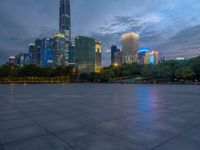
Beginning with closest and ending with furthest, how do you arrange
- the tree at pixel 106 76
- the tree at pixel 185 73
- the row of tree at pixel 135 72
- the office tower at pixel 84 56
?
the tree at pixel 185 73 → the row of tree at pixel 135 72 → the tree at pixel 106 76 → the office tower at pixel 84 56

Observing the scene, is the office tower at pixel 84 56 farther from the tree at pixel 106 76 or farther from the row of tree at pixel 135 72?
the tree at pixel 106 76

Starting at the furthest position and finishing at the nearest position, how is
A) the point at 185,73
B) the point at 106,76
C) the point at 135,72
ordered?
the point at 135,72
the point at 106,76
the point at 185,73

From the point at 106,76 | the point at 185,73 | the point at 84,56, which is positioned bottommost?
the point at 106,76

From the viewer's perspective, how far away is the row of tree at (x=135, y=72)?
71688 mm

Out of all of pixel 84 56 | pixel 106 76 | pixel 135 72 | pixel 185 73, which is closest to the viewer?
pixel 185 73

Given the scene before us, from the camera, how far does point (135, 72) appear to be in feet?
379

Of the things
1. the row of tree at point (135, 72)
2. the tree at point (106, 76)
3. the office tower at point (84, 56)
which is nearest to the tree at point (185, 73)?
the row of tree at point (135, 72)

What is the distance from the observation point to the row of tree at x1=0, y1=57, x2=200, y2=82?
71688mm

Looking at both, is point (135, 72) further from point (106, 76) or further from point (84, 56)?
point (84, 56)

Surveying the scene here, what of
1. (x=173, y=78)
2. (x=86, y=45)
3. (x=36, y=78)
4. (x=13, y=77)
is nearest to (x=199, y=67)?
(x=173, y=78)

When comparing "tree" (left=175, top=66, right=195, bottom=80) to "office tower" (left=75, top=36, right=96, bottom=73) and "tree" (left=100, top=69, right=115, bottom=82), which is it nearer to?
"tree" (left=100, top=69, right=115, bottom=82)

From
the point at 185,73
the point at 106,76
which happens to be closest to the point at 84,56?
the point at 106,76

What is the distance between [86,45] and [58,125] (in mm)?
160595

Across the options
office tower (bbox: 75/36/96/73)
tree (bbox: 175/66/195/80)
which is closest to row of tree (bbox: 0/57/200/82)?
tree (bbox: 175/66/195/80)
